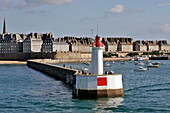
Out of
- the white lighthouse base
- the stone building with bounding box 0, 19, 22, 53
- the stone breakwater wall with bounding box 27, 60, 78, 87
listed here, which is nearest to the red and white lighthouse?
the white lighthouse base

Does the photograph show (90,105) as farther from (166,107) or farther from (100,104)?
(166,107)

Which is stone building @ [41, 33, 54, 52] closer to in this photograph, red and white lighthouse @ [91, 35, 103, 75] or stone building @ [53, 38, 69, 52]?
stone building @ [53, 38, 69, 52]

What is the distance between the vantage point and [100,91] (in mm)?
22453

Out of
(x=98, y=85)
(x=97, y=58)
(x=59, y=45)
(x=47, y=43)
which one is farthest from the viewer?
(x=59, y=45)

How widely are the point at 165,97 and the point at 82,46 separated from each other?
5661 inches

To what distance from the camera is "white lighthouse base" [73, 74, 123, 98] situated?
2233 cm

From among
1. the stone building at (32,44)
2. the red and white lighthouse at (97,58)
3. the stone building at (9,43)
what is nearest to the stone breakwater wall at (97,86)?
the red and white lighthouse at (97,58)

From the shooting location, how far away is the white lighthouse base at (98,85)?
879 inches

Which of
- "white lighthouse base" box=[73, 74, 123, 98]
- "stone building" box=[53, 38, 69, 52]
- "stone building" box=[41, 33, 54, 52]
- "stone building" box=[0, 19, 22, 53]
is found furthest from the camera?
"stone building" box=[0, 19, 22, 53]

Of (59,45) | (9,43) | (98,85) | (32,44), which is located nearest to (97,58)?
(98,85)

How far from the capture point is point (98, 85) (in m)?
22.3

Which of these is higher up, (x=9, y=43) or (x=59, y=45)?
(x=9, y=43)

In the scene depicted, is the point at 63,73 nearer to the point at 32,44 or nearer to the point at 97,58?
the point at 97,58

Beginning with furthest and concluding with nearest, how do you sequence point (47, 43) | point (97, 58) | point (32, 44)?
1. point (47, 43)
2. point (32, 44)
3. point (97, 58)
